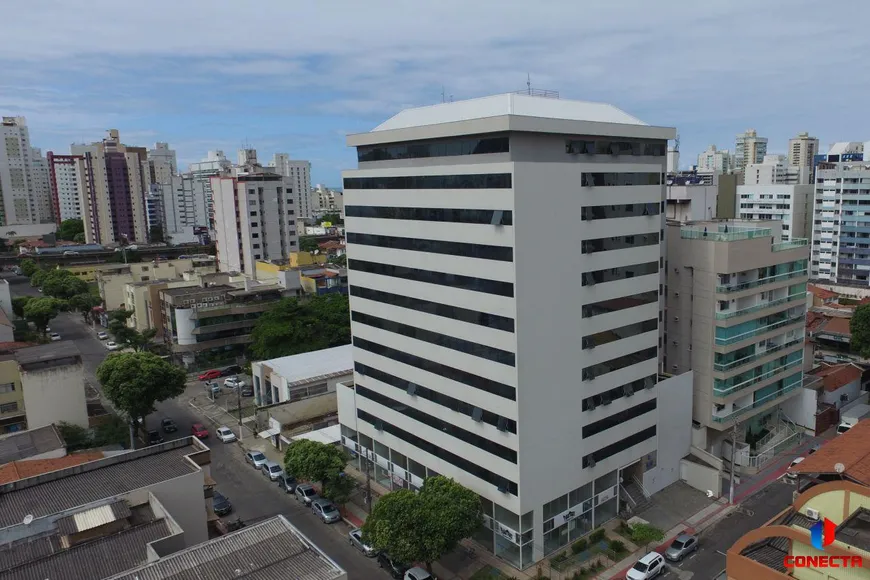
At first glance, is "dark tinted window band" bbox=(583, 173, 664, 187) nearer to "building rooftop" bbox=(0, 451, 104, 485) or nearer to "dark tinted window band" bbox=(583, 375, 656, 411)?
"dark tinted window band" bbox=(583, 375, 656, 411)

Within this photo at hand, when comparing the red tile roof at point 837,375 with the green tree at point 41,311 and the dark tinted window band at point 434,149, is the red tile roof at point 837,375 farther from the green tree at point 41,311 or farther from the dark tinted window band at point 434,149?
the green tree at point 41,311

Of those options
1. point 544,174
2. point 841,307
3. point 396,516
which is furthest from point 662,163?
point 841,307

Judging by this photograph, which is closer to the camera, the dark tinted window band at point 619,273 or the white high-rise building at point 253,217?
the dark tinted window band at point 619,273

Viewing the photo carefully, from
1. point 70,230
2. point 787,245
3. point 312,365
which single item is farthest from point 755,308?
point 70,230

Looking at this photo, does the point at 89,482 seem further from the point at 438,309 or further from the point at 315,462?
the point at 438,309

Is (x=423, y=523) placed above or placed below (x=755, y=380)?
below

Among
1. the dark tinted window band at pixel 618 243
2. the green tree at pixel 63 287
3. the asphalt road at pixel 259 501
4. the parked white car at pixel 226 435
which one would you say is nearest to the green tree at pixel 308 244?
the green tree at pixel 63 287
